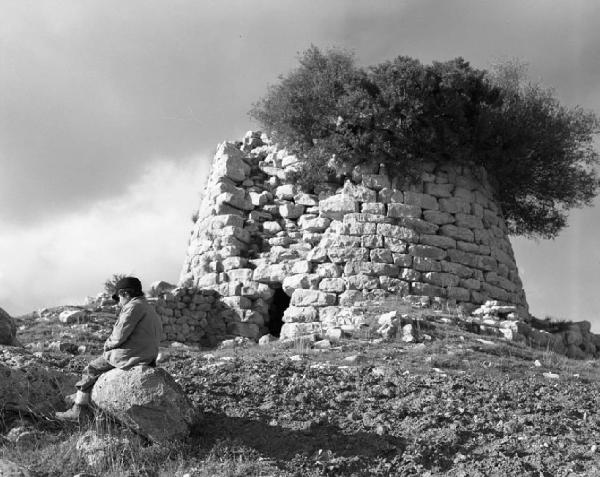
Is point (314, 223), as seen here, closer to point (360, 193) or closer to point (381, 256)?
point (360, 193)

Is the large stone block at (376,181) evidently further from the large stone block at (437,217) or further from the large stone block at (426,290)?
the large stone block at (426,290)

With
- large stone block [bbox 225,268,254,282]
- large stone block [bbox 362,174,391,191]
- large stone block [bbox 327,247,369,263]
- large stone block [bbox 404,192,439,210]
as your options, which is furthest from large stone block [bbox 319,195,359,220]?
large stone block [bbox 225,268,254,282]

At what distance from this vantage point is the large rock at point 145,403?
19.9 feet

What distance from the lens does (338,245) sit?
1305 cm

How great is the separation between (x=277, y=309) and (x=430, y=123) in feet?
14.5

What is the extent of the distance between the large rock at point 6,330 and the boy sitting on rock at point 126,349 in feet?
5.69

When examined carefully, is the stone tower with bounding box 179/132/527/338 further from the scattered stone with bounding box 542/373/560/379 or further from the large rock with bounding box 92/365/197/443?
the large rock with bounding box 92/365/197/443

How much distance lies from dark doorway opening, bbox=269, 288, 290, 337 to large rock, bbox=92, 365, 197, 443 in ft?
23.9

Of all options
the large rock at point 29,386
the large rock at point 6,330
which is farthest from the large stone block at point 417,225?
the large rock at point 29,386

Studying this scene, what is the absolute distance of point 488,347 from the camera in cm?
1061

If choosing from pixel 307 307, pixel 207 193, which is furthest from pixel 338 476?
pixel 207 193

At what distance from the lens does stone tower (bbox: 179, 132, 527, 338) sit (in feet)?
41.9

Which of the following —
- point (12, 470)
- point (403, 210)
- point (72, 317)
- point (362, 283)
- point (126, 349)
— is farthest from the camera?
point (403, 210)

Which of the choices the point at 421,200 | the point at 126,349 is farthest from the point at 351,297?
the point at 126,349
